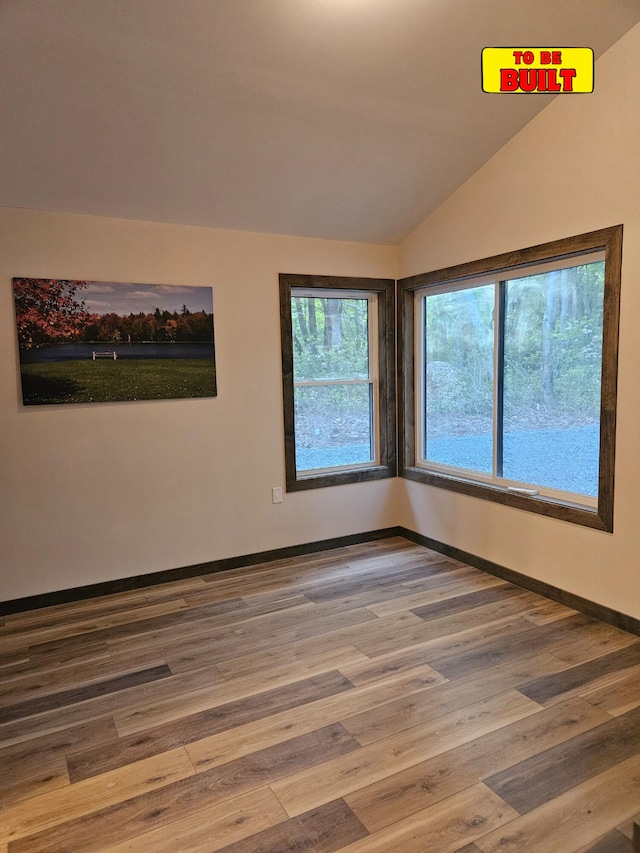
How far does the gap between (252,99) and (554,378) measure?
2161 mm

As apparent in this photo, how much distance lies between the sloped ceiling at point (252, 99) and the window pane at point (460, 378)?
0.86 metres

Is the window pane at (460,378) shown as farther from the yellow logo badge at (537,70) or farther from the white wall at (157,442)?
the yellow logo badge at (537,70)

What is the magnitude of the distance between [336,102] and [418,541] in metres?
2.99

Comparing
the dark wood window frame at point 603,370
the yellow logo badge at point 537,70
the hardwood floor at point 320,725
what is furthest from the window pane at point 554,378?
the yellow logo badge at point 537,70

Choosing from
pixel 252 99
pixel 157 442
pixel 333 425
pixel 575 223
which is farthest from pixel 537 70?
pixel 157 442

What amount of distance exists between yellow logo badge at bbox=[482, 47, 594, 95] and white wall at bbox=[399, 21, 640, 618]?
0.08 m

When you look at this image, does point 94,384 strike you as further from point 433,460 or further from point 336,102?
point 433,460

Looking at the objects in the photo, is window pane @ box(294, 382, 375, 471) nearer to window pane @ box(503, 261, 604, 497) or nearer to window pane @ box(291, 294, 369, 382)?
window pane @ box(291, 294, 369, 382)

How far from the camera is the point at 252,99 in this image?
8.71 feet

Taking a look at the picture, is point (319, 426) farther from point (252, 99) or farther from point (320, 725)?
point (320, 725)

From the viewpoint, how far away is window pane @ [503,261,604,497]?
3.01m

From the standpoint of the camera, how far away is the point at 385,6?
7.44ft

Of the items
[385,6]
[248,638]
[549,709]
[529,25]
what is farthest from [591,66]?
[248,638]

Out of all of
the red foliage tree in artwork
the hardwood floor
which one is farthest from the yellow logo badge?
the hardwood floor
